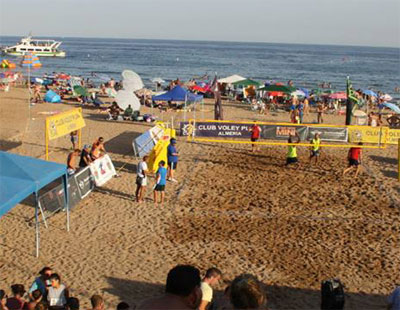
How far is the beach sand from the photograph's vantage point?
28.1ft

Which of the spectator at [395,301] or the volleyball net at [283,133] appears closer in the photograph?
the spectator at [395,301]

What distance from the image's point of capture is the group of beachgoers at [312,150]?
49.1 ft

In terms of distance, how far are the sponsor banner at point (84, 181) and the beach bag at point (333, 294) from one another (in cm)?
676

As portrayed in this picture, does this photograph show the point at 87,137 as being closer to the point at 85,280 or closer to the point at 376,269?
the point at 85,280

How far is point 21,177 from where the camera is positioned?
28.3ft

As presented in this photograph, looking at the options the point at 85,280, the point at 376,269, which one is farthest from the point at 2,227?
the point at 376,269

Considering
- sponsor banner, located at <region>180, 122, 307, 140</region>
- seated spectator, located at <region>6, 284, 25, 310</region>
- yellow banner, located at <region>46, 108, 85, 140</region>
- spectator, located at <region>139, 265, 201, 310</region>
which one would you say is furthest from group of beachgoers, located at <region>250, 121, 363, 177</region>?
spectator, located at <region>139, 265, 201, 310</region>

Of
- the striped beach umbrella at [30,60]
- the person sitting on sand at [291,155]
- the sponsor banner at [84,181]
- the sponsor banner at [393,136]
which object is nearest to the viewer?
the sponsor banner at [84,181]

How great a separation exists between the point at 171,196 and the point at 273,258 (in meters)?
4.32

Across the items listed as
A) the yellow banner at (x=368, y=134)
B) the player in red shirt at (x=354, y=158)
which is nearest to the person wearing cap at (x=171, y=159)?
the player in red shirt at (x=354, y=158)

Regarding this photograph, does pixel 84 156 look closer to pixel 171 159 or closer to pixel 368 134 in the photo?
pixel 171 159

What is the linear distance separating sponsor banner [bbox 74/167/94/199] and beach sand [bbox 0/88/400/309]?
0.93 feet

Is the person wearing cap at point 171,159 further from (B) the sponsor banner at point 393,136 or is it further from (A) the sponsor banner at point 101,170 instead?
(B) the sponsor banner at point 393,136

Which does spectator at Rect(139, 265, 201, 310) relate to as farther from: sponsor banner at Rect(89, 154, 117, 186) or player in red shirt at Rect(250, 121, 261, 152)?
player in red shirt at Rect(250, 121, 261, 152)
